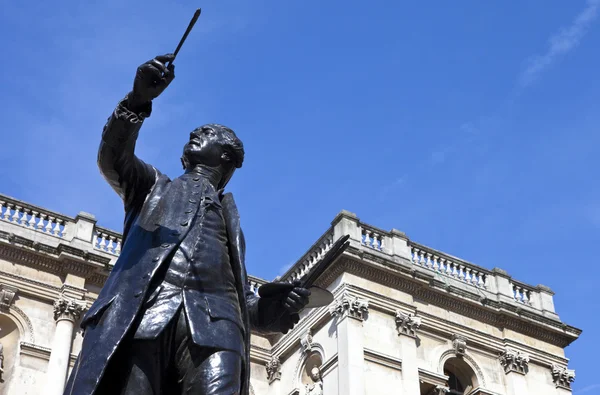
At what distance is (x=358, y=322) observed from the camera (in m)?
20.8

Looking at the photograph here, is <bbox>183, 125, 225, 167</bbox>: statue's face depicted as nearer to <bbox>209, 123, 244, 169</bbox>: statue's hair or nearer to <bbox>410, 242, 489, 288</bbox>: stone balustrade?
<bbox>209, 123, 244, 169</bbox>: statue's hair

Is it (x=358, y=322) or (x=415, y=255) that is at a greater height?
(x=415, y=255)

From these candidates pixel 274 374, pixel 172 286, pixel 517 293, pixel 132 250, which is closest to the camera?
pixel 172 286

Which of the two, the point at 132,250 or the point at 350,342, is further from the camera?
the point at 350,342

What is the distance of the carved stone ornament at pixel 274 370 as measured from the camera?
22.8 meters

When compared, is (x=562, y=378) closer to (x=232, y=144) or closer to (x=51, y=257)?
(x=51, y=257)

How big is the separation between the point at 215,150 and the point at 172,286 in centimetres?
109

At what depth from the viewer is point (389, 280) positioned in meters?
22.0

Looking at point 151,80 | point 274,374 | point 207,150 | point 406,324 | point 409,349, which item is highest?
point 406,324

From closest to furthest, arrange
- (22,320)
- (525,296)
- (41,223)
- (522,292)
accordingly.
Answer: (22,320) → (41,223) → (525,296) → (522,292)

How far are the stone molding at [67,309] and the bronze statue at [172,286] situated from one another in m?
16.1

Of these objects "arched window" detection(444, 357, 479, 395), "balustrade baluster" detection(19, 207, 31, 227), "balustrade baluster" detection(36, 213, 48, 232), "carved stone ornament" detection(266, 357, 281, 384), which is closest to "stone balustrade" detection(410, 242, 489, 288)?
"arched window" detection(444, 357, 479, 395)

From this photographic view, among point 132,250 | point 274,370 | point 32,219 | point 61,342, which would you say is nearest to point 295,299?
point 132,250

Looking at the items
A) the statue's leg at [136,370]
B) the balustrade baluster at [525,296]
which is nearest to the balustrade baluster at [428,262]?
the balustrade baluster at [525,296]
